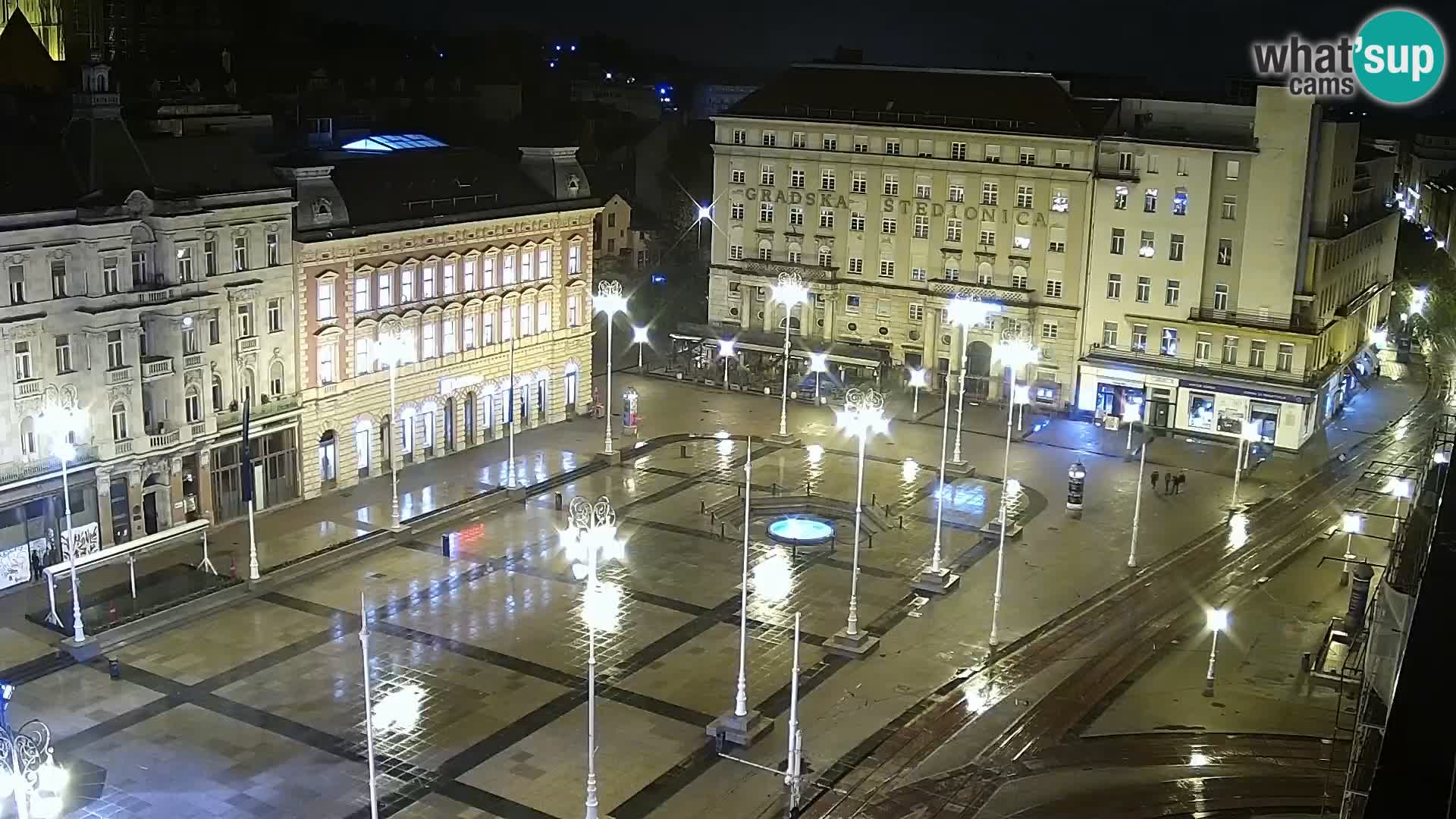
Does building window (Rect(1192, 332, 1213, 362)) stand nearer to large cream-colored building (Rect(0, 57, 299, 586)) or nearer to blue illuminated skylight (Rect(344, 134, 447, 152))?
blue illuminated skylight (Rect(344, 134, 447, 152))

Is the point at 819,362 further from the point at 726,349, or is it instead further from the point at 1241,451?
the point at 1241,451

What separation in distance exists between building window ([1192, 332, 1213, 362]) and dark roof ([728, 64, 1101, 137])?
13944 mm

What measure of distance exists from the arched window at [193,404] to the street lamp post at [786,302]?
3041 cm

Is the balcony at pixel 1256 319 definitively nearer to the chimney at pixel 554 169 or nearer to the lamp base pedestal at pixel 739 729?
the chimney at pixel 554 169

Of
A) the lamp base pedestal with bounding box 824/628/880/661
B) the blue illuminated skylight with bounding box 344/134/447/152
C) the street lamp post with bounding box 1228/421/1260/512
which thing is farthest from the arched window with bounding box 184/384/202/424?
the street lamp post with bounding box 1228/421/1260/512

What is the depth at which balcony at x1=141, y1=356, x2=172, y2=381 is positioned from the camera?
55938mm

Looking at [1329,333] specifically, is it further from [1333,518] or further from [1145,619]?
[1145,619]

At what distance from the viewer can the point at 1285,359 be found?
79312 millimetres

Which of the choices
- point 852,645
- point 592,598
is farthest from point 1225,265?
point 592,598

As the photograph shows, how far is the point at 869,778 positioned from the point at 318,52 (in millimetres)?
120114

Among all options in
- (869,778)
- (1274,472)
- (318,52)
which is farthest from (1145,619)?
(318,52)

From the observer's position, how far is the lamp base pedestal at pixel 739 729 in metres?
41.6

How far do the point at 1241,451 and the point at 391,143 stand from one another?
156 feet

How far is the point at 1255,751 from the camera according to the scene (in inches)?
1636
